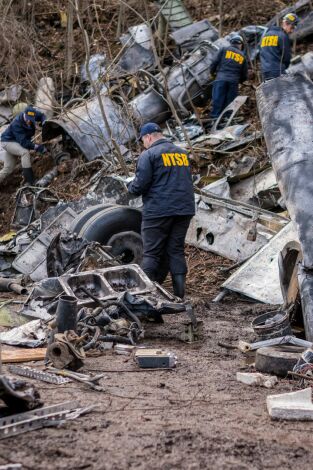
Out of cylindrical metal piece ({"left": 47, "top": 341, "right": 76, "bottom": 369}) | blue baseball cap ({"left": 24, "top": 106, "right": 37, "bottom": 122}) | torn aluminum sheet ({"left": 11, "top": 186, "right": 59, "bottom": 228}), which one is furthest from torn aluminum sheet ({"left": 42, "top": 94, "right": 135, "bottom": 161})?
cylindrical metal piece ({"left": 47, "top": 341, "right": 76, "bottom": 369})

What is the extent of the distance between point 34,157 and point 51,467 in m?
11.8

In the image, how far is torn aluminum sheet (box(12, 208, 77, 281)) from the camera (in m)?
9.98

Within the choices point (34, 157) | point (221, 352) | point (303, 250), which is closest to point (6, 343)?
point (221, 352)

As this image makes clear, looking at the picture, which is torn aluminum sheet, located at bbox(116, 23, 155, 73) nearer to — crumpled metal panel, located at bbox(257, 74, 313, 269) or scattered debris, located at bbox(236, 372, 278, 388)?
crumpled metal panel, located at bbox(257, 74, 313, 269)

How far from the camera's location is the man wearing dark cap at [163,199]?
8.40 meters

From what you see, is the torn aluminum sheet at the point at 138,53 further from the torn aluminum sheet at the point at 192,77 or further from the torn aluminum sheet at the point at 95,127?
the torn aluminum sheet at the point at 95,127

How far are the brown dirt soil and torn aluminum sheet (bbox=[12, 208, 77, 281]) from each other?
164 inches

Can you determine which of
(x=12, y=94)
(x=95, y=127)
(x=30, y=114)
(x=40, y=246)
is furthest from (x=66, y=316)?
(x=12, y=94)

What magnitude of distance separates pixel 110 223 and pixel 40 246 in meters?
1.17

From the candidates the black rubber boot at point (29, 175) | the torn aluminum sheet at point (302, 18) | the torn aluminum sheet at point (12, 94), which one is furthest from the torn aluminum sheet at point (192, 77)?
the torn aluminum sheet at point (12, 94)

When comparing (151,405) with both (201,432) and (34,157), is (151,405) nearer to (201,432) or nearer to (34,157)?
(201,432)

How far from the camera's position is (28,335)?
652 cm

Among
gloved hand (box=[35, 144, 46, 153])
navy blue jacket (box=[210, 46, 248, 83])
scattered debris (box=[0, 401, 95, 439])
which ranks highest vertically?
scattered debris (box=[0, 401, 95, 439])

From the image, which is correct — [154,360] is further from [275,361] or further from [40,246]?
[40,246]
